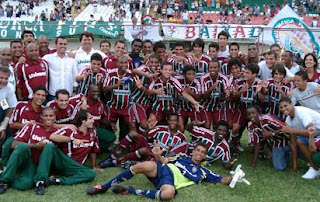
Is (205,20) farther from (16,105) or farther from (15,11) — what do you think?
(16,105)

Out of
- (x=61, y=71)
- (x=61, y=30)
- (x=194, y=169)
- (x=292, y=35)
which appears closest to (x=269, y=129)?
(x=194, y=169)

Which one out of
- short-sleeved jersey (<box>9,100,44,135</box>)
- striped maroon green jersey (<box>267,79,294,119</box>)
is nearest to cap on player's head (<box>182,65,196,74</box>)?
striped maroon green jersey (<box>267,79,294,119</box>)

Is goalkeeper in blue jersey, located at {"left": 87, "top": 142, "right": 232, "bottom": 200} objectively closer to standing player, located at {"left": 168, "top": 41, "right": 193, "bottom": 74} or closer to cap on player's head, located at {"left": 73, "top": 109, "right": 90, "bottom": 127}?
cap on player's head, located at {"left": 73, "top": 109, "right": 90, "bottom": 127}

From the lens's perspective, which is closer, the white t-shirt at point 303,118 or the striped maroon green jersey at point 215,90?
the white t-shirt at point 303,118

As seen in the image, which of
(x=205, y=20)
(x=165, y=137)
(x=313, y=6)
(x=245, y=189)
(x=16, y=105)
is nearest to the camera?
(x=245, y=189)

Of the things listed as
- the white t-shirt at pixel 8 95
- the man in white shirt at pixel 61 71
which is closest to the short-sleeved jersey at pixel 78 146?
the white t-shirt at pixel 8 95

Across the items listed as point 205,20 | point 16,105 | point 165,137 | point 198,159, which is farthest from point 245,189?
point 205,20

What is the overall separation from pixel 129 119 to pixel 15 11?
24.0 m

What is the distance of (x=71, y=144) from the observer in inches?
230

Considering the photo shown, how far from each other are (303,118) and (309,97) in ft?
2.32

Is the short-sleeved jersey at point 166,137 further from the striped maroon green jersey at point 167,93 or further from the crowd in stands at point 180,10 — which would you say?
the crowd in stands at point 180,10

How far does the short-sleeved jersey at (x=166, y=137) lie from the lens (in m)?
6.43

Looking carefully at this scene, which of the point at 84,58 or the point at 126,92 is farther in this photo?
the point at 84,58

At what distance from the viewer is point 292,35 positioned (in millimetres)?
15695
